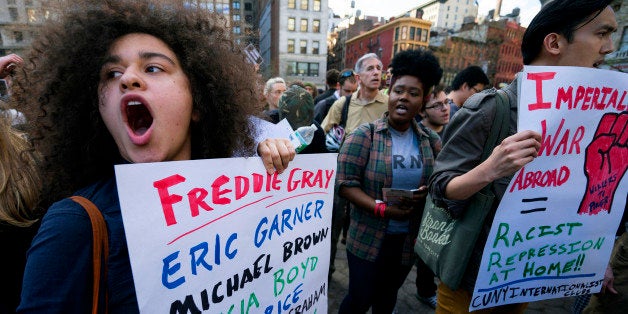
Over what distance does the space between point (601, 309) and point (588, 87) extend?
156cm

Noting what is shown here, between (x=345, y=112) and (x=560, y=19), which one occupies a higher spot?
(x=560, y=19)

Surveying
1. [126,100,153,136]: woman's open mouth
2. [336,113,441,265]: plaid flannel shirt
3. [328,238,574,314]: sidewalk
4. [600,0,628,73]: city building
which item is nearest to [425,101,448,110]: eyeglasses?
[336,113,441,265]: plaid flannel shirt

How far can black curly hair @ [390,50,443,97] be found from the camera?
89.2 inches

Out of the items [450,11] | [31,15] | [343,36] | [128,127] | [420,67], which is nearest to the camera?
[128,127]

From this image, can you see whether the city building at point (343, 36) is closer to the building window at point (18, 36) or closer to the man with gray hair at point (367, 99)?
the man with gray hair at point (367, 99)

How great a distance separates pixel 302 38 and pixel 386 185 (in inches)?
1563

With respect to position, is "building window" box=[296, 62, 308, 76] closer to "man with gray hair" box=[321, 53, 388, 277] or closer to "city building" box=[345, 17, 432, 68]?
"city building" box=[345, 17, 432, 68]

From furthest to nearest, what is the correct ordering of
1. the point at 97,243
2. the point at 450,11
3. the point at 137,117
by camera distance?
the point at 450,11 → the point at 137,117 → the point at 97,243

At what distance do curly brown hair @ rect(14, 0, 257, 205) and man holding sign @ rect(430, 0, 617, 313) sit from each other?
1.15 meters

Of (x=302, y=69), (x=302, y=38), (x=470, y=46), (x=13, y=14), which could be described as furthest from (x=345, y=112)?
(x=470, y=46)

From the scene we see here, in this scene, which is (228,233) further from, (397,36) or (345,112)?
(397,36)

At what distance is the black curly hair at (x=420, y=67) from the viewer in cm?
227

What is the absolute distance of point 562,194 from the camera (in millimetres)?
1508

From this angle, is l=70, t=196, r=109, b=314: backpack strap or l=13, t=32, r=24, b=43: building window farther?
l=13, t=32, r=24, b=43: building window
